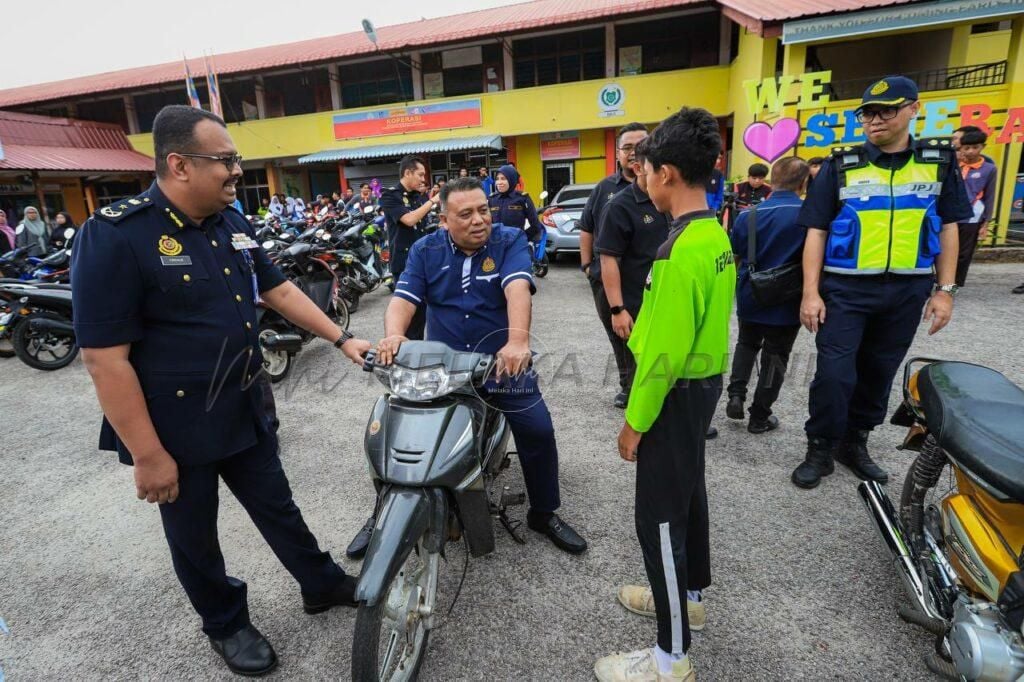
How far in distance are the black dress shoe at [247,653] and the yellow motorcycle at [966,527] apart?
7.17 feet

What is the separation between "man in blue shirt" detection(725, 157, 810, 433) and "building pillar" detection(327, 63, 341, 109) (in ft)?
59.9

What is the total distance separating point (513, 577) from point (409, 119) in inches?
696

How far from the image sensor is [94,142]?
63.2 ft

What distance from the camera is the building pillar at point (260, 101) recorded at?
18889 millimetres

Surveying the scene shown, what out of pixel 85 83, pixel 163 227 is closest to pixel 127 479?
pixel 163 227

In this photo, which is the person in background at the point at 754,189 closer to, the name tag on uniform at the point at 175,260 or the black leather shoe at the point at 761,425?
the black leather shoe at the point at 761,425

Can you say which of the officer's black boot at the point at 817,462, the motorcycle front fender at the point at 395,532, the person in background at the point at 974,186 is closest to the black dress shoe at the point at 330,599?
the motorcycle front fender at the point at 395,532

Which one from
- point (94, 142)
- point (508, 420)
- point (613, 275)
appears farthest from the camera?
point (94, 142)

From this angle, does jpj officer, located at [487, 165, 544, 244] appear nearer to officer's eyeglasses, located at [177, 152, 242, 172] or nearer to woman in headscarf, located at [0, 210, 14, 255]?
officer's eyeglasses, located at [177, 152, 242, 172]

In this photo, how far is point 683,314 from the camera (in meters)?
1.43

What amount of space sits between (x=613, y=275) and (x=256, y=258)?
2005mm

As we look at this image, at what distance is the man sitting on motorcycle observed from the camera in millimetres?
2264

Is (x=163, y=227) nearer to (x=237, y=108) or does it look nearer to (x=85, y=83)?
(x=237, y=108)

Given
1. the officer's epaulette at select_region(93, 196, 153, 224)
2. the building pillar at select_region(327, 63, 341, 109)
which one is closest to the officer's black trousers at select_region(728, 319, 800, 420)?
the officer's epaulette at select_region(93, 196, 153, 224)
